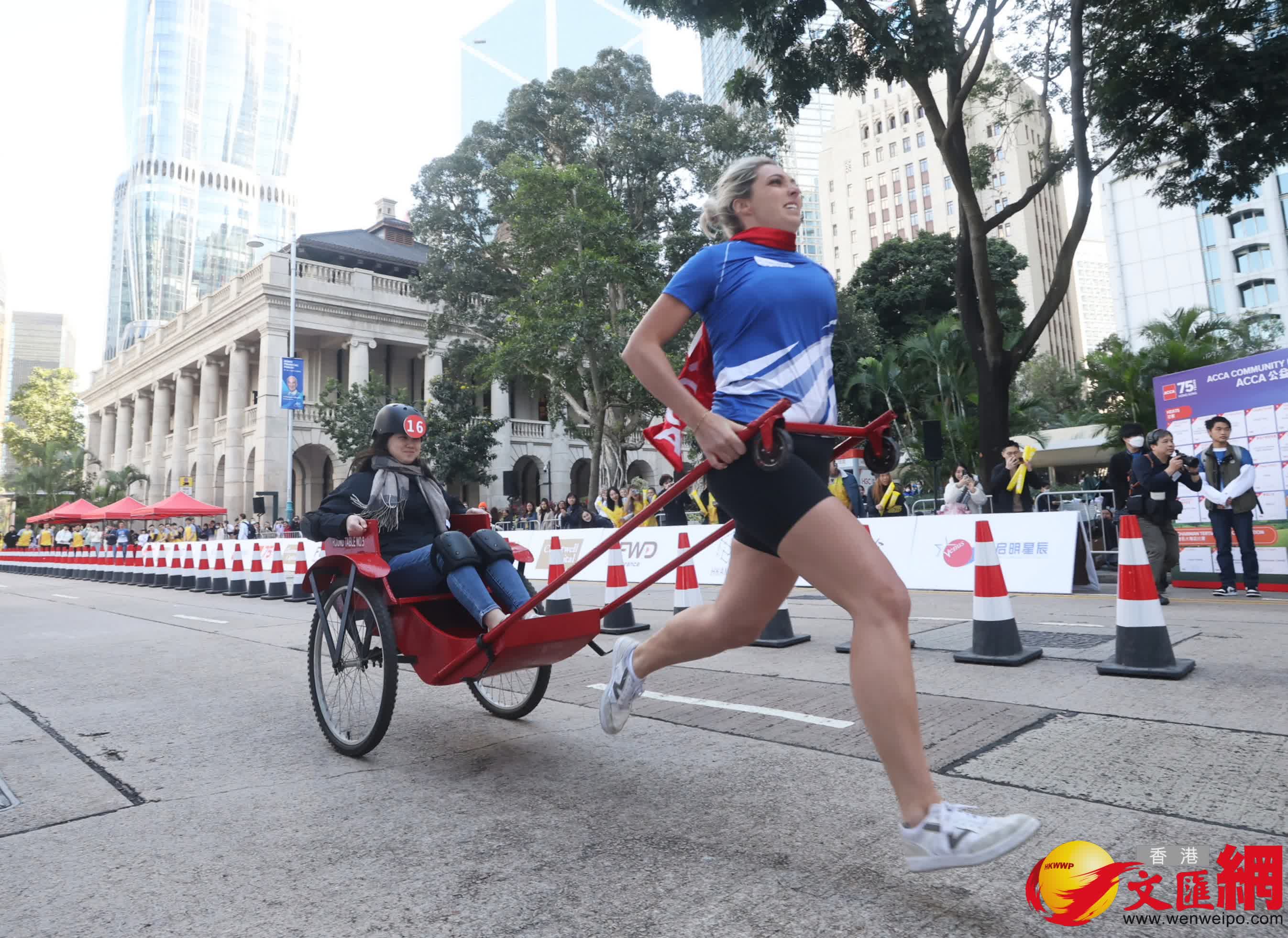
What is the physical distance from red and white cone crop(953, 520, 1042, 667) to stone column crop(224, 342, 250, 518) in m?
38.7

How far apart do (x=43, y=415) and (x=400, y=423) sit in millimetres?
76745

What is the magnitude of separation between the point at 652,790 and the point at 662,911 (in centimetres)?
99

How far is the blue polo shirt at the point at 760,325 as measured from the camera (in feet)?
8.09

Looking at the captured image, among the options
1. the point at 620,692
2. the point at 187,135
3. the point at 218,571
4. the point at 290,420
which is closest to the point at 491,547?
the point at 620,692

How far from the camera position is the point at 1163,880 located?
2180 mm

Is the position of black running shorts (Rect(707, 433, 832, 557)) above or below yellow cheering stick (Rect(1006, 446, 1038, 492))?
below

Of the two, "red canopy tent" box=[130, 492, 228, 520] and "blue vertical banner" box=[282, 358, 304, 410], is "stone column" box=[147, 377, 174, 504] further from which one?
"blue vertical banner" box=[282, 358, 304, 410]

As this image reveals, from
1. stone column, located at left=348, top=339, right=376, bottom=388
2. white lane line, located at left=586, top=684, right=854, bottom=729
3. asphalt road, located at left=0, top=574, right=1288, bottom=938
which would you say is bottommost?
asphalt road, located at left=0, top=574, right=1288, bottom=938

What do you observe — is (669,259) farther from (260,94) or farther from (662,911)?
(260,94)

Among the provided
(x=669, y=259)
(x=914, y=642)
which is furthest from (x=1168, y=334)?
(x=914, y=642)

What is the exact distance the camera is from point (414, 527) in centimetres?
426

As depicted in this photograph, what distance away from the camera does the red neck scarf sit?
2572 millimetres

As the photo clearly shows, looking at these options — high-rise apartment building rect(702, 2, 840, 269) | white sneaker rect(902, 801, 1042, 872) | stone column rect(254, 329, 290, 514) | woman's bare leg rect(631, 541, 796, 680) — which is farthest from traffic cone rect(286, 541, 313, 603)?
high-rise apartment building rect(702, 2, 840, 269)

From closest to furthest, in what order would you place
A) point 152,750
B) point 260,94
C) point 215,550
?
1. point 152,750
2. point 215,550
3. point 260,94
